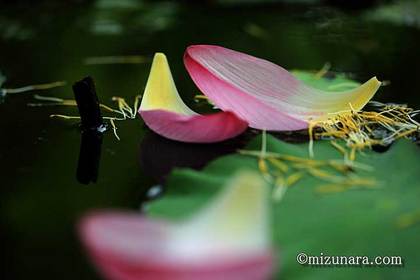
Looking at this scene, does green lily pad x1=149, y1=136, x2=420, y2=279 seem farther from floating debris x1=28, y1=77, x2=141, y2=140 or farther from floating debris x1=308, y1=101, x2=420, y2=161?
floating debris x1=28, y1=77, x2=141, y2=140

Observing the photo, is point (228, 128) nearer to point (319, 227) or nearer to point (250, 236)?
point (319, 227)

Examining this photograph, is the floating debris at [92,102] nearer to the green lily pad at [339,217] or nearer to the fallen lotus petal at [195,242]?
the green lily pad at [339,217]

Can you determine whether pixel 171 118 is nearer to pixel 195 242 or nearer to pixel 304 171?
pixel 304 171

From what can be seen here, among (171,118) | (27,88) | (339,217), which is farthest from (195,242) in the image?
(27,88)

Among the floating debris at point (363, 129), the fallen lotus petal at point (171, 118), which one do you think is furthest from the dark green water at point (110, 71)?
the floating debris at point (363, 129)

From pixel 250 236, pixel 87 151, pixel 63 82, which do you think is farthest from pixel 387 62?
pixel 250 236

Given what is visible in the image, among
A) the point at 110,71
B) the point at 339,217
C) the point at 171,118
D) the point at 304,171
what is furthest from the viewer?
the point at 110,71
